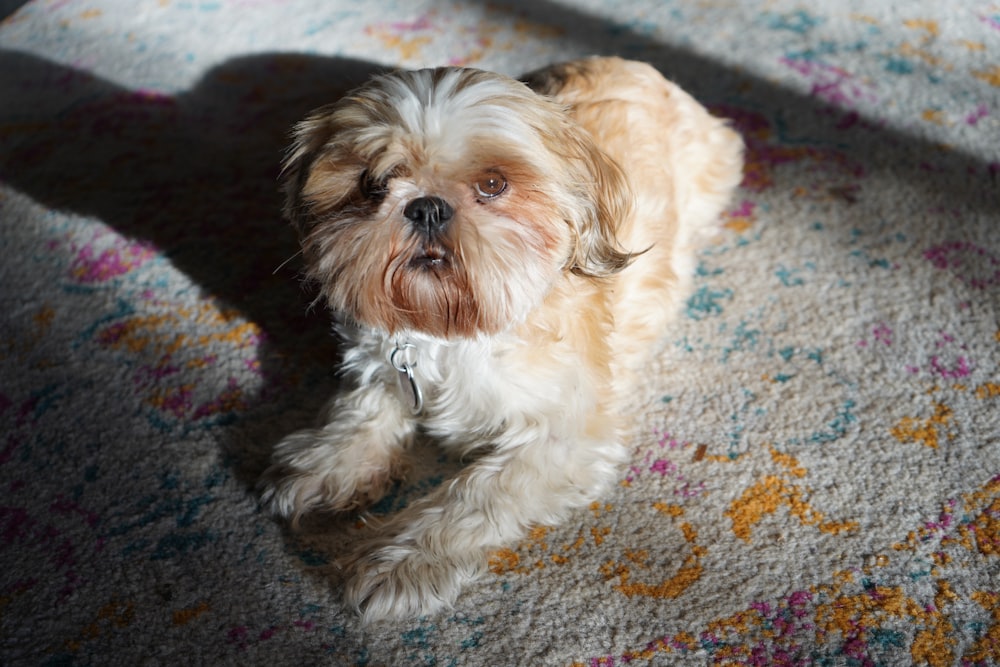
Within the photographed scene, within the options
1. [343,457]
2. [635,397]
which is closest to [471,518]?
[343,457]

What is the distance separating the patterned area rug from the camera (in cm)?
150

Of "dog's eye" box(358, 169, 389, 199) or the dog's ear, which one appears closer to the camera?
"dog's eye" box(358, 169, 389, 199)

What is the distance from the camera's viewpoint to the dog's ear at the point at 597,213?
1.54 metres

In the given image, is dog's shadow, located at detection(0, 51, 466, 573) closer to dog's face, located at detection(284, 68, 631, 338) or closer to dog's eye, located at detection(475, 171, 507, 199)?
dog's face, located at detection(284, 68, 631, 338)

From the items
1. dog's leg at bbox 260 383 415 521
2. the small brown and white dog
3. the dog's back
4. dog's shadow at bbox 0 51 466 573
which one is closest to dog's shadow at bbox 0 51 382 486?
dog's shadow at bbox 0 51 466 573

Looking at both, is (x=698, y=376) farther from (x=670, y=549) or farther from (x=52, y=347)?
(x=52, y=347)

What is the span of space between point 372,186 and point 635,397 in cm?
83

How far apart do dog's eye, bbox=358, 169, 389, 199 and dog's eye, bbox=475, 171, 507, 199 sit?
15 centimetres

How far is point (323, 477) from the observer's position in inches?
67.3

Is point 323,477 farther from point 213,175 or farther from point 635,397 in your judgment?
point 213,175

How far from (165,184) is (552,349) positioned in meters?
1.56

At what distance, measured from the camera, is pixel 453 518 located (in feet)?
5.28

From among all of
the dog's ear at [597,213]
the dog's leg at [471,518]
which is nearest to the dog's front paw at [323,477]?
the dog's leg at [471,518]

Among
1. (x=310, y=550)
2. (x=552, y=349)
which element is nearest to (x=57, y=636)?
(x=310, y=550)
